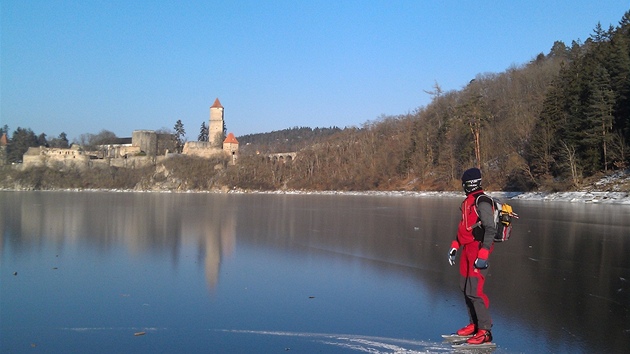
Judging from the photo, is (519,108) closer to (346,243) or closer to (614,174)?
(614,174)

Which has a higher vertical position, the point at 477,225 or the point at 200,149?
the point at 200,149

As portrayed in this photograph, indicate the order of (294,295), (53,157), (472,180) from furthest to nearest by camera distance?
(53,157)
(294,295)
(472,180)

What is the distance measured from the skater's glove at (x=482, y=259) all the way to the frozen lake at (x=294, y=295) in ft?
2.68

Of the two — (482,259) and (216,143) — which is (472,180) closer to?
(482,259)

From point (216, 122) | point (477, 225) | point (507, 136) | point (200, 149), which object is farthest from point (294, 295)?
point (216, 122)

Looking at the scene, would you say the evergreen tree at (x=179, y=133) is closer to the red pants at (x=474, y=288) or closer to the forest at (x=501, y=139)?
the forest at (x=501, y=139)

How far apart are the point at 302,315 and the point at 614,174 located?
34762 millimetres

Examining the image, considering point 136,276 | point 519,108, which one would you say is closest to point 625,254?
point 136,276

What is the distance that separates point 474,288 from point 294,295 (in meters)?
2.71

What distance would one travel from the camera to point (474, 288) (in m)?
5.24

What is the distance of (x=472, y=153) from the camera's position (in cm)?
5834

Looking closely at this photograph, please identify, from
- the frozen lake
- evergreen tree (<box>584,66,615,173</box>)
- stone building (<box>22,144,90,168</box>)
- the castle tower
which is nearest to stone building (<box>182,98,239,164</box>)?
the castle tower

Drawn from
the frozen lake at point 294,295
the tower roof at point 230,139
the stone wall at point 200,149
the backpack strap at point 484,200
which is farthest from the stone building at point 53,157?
the backpack strap at point 484,200

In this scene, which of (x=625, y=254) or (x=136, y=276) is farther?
(x=625, y=254)
